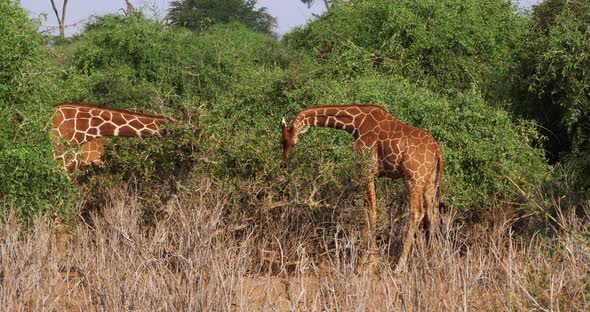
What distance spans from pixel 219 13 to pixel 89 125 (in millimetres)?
22433

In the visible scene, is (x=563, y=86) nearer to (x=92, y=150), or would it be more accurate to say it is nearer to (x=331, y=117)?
(x=331, y=117)

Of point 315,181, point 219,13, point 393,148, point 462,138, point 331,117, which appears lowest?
point 315,181

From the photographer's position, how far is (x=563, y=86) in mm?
11602

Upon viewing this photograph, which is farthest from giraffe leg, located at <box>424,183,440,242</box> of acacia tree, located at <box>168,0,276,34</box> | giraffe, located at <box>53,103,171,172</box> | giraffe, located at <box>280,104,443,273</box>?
acacia tree, located at <box>168,0,276,34</box>

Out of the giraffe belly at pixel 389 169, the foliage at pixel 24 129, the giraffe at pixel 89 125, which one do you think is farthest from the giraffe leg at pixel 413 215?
the foliage at pixel 24 129

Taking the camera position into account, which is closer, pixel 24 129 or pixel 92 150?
pixel 24 129

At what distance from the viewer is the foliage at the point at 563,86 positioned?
37.1 feet

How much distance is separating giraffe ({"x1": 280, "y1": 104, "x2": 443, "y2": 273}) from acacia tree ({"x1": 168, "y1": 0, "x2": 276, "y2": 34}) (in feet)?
63.6

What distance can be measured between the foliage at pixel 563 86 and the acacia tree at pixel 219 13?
16.9 metres

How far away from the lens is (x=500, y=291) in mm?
5953

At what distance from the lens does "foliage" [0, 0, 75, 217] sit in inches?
336

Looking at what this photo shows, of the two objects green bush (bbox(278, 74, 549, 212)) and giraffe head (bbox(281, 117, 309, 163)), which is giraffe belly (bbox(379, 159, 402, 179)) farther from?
giraffe head (bbox(281, 117, 309, 163))

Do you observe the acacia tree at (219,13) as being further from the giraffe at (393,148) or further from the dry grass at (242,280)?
the dry grass at (242,280)

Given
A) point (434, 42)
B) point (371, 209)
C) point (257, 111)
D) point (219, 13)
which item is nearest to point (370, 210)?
point (371, 209)
